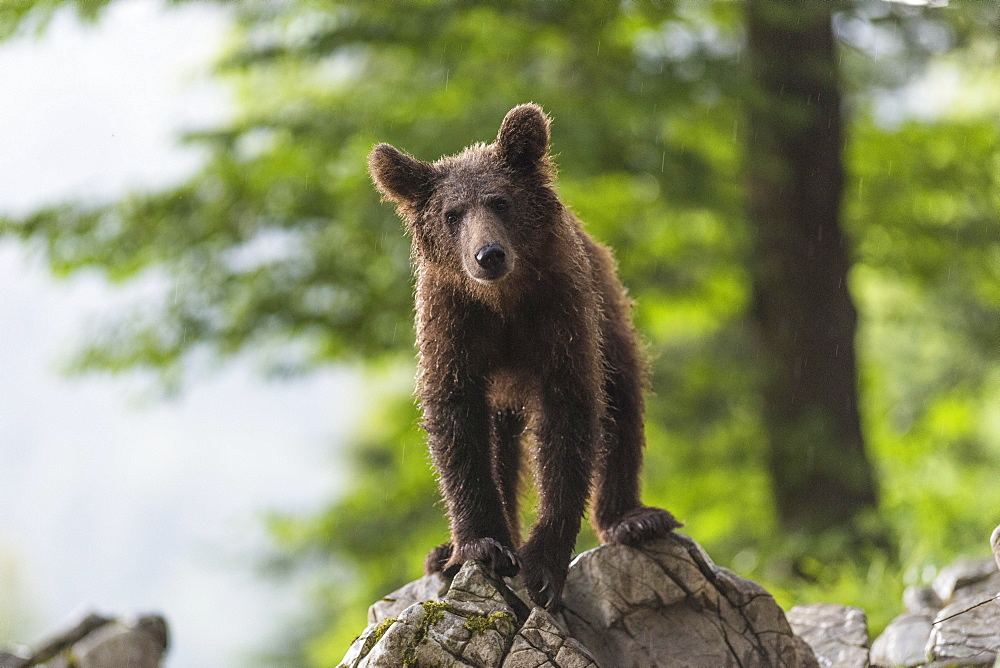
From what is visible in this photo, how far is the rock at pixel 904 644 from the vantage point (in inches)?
217

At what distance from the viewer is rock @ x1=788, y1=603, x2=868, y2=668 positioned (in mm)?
5699

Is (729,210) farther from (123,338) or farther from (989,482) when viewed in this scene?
(989,482)

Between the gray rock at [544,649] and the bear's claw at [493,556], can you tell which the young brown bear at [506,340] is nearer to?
the bear's claw at [493,556]

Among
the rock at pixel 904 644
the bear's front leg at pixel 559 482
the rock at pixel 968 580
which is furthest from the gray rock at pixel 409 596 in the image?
the rock at pixel 968 580

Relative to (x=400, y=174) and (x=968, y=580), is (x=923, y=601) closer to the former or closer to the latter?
(x=968, y=580)

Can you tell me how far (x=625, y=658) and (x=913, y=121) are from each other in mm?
9012

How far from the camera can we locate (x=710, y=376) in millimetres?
11281

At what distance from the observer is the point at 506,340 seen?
4812 millimetres

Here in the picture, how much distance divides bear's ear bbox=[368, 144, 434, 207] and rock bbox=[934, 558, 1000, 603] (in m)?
4.21

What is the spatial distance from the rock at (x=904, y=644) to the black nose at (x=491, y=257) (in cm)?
336

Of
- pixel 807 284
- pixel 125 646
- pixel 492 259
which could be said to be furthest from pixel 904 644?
pixel 807 284

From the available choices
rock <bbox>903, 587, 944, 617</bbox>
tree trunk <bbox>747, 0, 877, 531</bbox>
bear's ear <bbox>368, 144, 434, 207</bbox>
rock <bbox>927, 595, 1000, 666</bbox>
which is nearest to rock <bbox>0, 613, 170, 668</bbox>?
bear's ear <bbox>368, 144, 434, 207</bbox>

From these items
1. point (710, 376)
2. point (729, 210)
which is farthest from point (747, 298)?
point (729, 210)

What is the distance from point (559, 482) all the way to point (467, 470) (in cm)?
46
